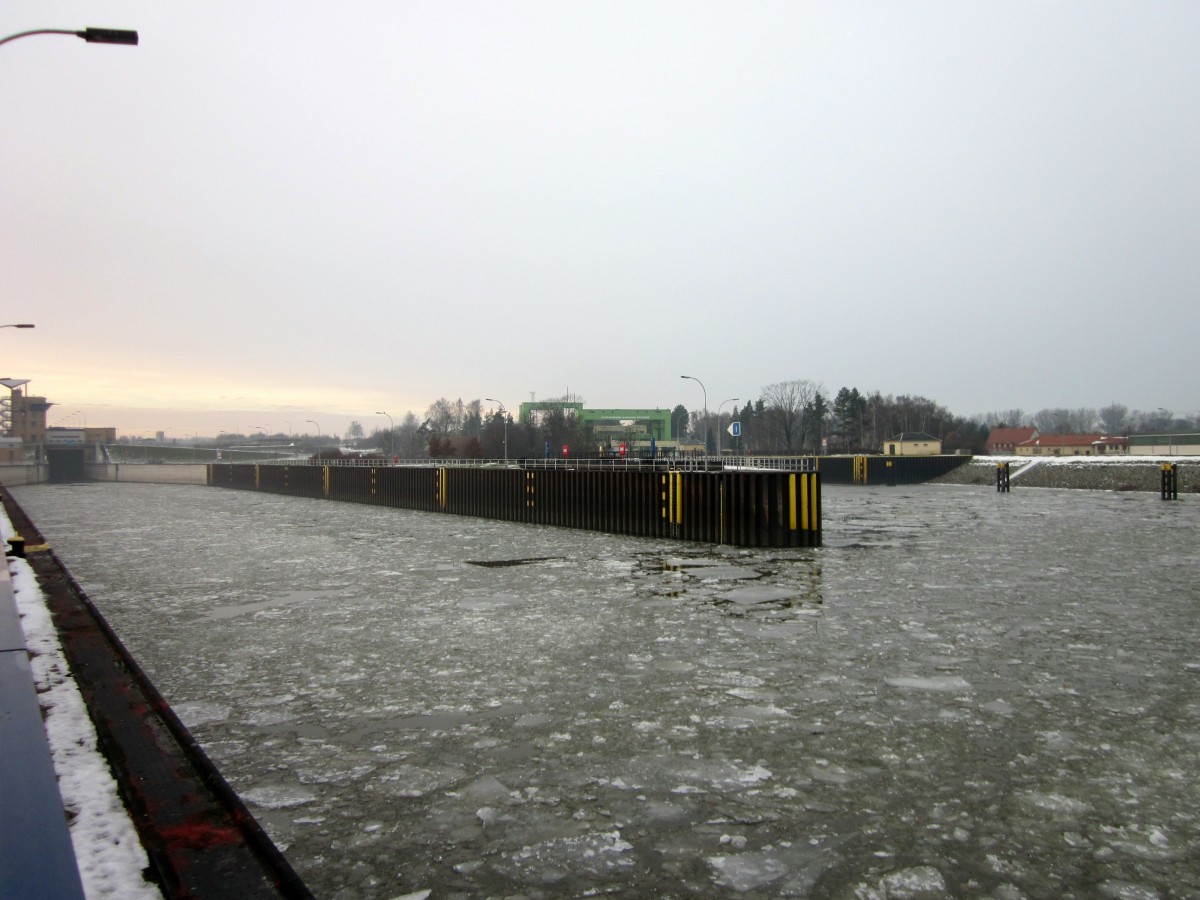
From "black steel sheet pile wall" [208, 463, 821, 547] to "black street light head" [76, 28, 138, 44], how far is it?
15308mm

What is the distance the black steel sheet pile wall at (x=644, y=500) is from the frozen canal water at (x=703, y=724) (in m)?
4.82

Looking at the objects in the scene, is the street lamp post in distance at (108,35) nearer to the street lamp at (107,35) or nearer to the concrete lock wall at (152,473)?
the street lamp at (107,35)

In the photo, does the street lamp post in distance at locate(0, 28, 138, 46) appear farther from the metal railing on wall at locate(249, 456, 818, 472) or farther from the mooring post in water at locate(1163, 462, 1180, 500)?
the mooring post in water at locate(1163, 462, 1180, 500)

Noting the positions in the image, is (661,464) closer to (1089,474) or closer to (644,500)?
(644,500)

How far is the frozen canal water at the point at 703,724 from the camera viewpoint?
13.9ft

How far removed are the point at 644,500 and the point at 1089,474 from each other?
46.6 meters

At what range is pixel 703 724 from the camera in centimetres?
646

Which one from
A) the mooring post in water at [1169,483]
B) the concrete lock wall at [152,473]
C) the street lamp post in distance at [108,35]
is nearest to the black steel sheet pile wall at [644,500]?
the street lamp post in distance at [108,35]

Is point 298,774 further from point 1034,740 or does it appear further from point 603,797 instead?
point 1034,740

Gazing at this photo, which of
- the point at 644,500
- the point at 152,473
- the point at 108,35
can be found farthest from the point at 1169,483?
the point at 152,473

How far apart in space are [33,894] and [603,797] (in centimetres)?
310

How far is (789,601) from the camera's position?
39.7 ft

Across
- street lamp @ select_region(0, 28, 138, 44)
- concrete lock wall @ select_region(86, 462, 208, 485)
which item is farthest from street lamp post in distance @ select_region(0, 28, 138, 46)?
concrete lock wall @ select_region(86, 462, 208, 485)

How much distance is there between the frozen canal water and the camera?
4227 millimetres
